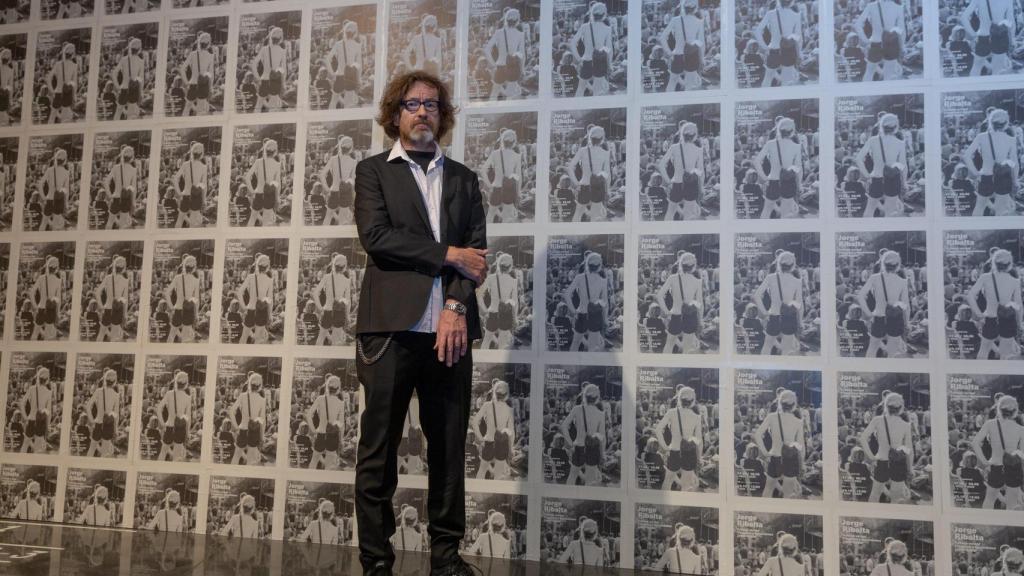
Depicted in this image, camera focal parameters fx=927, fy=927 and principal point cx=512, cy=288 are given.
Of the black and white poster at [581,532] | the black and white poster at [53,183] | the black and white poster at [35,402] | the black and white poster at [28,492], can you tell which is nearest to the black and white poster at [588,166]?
the black and white poster at [581,532]

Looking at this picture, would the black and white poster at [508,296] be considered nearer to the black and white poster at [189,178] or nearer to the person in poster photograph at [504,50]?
the person in poster photograph at [504,50]

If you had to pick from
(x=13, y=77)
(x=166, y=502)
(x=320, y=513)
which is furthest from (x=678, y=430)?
(x=13, y=77)

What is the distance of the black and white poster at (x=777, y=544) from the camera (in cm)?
346

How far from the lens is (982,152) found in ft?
11.4

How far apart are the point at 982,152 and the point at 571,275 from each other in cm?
162

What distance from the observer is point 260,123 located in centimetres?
422

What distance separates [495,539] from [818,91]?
2.19 m

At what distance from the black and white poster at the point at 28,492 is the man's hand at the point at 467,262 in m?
2.44

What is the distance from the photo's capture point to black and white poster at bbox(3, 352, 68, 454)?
14.1 ft

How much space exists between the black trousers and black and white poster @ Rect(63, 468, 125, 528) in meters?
1.66

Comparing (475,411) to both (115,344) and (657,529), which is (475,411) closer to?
(657,529)

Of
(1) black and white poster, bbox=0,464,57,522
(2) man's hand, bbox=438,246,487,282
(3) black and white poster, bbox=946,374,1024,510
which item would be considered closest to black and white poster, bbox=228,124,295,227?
(2) man's hand, bbox=438,246,487,282

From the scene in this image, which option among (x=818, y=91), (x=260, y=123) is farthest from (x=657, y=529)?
(x=260, y=123)

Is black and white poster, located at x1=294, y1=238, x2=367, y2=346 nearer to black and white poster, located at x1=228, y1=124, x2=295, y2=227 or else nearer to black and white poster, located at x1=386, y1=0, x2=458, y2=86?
black and white poster, located at x1=228, y1=124, x2=295, y2=227
